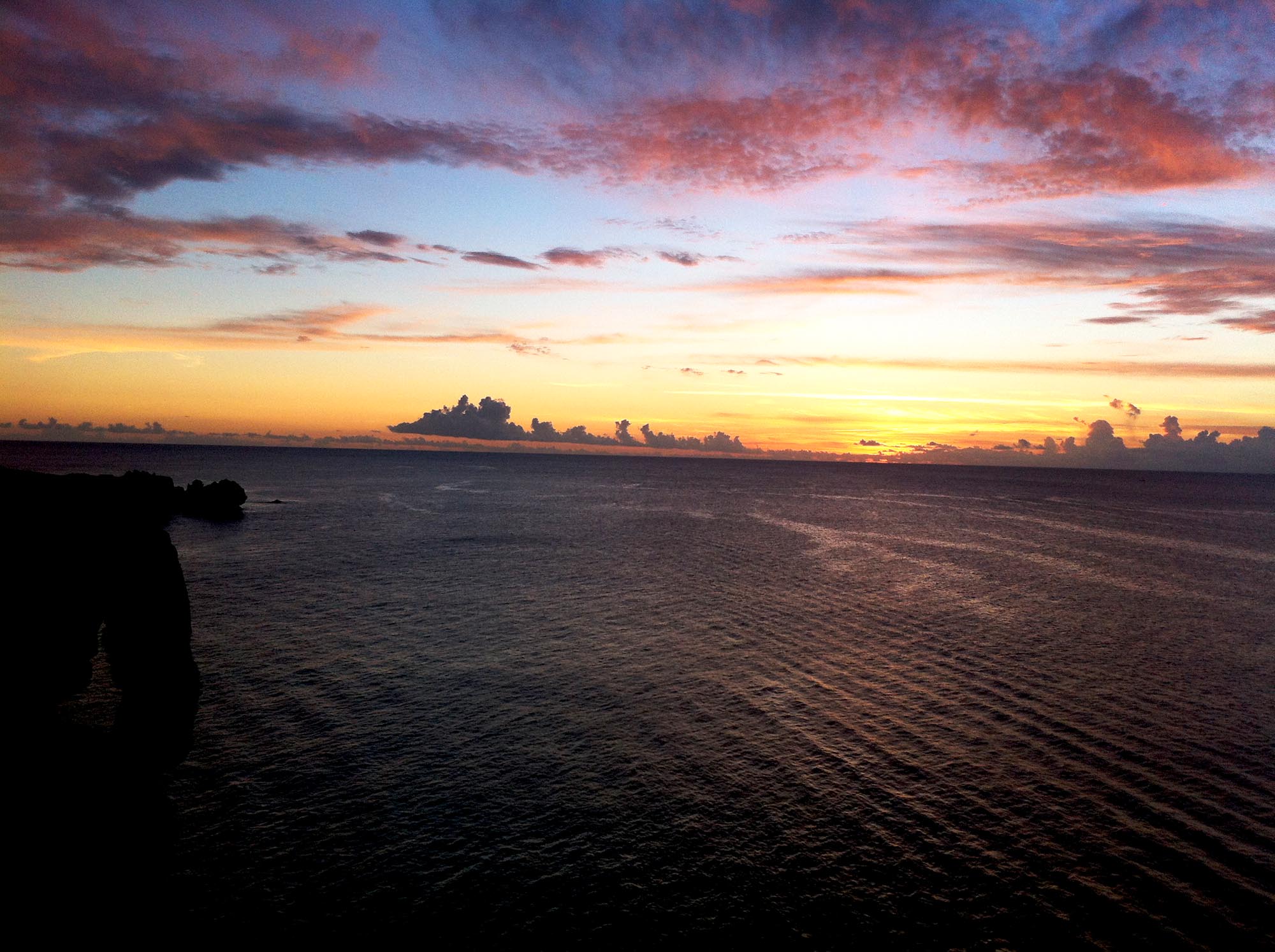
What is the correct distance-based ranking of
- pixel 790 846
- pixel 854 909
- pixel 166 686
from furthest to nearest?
1. pixel 166 686
2. pixel 790 846
3. pixel 854 909

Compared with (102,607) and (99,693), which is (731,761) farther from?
(99,693)

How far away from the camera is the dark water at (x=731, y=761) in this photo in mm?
22188

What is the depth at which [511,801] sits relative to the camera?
27.9m

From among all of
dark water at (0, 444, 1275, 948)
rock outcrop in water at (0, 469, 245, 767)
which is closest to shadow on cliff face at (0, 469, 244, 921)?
rock outcrop in water at (0, 469, 245, 767)

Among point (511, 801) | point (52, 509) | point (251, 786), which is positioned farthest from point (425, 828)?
point (52, 509)

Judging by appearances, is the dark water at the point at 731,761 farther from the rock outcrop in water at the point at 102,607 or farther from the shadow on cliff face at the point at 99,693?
the rock outcrop in water at the point at 102,607

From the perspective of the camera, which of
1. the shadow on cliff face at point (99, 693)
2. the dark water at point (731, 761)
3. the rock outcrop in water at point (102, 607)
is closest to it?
the dark water at point (731, 761)

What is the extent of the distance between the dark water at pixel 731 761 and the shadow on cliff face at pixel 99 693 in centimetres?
153

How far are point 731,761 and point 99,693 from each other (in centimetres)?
3344

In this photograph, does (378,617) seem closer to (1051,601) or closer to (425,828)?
(425,828)

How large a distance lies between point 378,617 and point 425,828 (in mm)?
31190

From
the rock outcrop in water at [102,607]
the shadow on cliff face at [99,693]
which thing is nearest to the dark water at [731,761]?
the shadow on cliff face at [99,693]

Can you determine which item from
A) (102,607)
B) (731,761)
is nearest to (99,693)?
(102,607)

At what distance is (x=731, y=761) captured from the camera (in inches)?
1244
